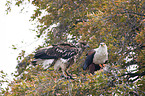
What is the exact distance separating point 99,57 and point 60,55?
0.85 meters

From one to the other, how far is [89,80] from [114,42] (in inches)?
48.2

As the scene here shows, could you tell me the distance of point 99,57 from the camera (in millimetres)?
3340

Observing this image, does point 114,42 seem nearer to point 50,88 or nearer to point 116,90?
point 116,90

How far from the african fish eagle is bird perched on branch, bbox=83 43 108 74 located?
0.39 metres

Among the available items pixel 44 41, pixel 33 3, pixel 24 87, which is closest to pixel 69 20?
pixel 44 41

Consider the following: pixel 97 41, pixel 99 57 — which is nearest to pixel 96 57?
pixel 99 57

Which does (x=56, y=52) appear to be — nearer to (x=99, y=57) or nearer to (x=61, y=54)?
(x=61, y=54)

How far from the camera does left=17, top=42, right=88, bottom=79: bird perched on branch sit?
358 cm

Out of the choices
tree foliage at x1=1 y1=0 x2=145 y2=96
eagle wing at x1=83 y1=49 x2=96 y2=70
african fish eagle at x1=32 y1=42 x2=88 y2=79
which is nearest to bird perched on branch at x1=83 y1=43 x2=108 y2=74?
eagle wing at x1=83 y1=49 x2=96 y2=70

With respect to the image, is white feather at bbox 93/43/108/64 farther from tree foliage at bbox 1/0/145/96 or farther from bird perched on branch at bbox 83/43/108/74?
tree foliage at bbox 1/0/145/96

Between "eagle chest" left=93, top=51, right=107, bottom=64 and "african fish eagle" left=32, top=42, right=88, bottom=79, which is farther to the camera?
"african fish eagle" left=32, top=42, right=88, bottom=79

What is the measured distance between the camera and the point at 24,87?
305 cm

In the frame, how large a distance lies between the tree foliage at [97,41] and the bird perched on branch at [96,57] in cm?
18

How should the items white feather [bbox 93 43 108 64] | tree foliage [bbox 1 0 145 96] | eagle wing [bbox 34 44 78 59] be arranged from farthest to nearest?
eagle wing [bbox 34 44 78 59] < white feather [bbox 93 43 108 64] < tree foliage [bbox 1 0 145 96]
